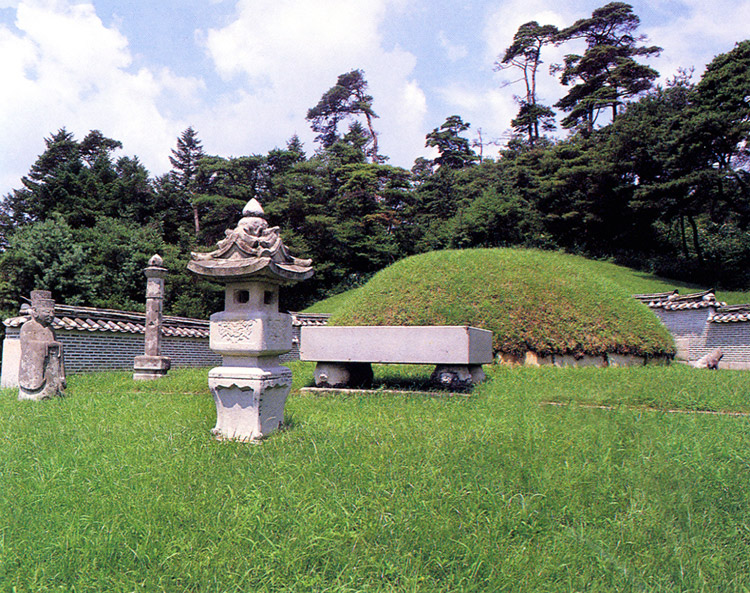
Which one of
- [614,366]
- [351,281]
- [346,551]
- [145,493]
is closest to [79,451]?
[145,493]

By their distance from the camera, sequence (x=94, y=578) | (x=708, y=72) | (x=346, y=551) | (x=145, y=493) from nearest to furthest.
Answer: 1. (x=94, y=578)
2. (x=346, y=551)
3. (x=145, y=493)
4. (x=708, y=72)

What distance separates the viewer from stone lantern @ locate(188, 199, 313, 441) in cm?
424

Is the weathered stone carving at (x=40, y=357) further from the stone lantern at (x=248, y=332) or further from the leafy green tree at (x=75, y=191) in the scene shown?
the leafy green tree at (x=75, y=191)

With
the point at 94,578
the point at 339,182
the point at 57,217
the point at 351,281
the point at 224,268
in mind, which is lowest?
the point at 94,578

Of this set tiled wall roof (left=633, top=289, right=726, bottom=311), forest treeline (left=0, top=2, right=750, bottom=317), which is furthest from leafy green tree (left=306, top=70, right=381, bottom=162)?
tiled wall roof (left=633, top=289, right=726, bottom=311)

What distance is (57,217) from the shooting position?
2541cm

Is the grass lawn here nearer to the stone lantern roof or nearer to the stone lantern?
the stone lantern

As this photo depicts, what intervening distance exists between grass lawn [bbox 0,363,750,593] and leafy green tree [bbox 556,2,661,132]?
30.5 m

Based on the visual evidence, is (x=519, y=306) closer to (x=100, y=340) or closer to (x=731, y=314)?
(x=100, y=340)

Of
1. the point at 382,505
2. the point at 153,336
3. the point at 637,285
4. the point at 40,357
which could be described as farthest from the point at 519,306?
the point at 637,285

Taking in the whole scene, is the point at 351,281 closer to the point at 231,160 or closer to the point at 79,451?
the point at 231,160

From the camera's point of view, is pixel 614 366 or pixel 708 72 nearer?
pixel 614 366

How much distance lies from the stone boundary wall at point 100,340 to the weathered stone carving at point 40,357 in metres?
3.14

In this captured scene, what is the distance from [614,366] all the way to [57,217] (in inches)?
1029
